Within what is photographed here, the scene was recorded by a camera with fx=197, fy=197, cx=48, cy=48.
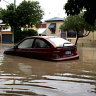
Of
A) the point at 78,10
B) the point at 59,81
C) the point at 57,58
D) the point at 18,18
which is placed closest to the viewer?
the point at 78,10

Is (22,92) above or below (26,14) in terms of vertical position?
below

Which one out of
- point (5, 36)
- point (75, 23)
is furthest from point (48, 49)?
point (5, 36)

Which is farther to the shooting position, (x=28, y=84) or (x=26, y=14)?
(x=26, y=14)

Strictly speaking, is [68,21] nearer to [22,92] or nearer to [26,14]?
[26,14]

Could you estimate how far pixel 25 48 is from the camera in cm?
1004

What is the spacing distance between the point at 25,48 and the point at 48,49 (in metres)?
1.56

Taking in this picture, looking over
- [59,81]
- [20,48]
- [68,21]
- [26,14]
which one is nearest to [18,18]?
[26,14]

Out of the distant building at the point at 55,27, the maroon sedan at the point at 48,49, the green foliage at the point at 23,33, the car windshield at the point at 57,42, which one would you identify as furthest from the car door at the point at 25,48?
the distant building at the point at 55,27

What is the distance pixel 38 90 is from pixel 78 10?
200cm

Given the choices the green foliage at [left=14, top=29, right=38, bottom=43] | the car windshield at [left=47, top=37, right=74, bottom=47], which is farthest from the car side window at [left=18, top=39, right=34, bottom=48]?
the green foliage at [left=14, top=29, right=38, bottom=43]

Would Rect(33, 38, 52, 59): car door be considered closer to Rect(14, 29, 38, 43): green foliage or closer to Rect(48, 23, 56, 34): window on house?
Rect(14, 29, 38, 43): green foliage

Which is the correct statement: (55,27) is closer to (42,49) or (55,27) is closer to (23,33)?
(23,33)

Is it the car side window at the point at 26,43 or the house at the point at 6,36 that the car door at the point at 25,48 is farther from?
the house at the point at 6,36

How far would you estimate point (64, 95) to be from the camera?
373 cm
